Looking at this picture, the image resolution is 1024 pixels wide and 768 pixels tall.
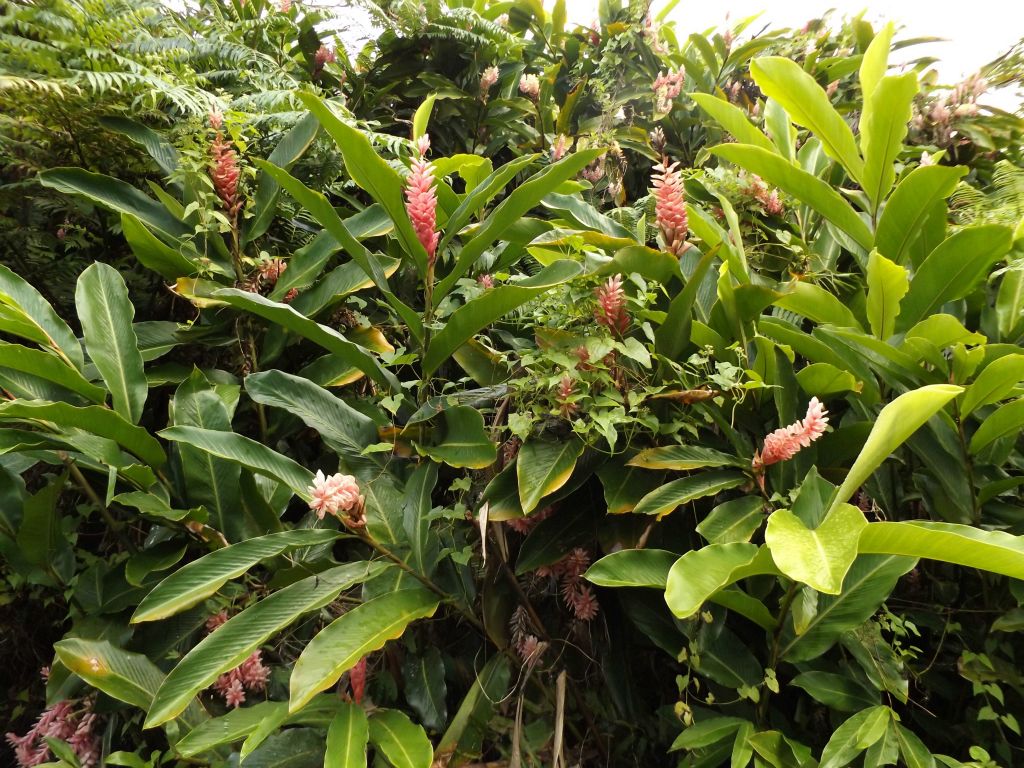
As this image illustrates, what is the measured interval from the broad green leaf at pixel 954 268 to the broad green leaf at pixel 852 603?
433 millimetres

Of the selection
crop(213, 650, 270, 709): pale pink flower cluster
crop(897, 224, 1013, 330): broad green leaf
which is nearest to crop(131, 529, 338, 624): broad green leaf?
crop(213, 650, 270, 709): pale pink flower cluster

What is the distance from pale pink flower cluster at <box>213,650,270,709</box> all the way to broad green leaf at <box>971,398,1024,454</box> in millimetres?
1263

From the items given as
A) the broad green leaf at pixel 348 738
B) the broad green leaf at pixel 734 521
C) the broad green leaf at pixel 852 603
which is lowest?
the broad green leaf at pixel 348 738

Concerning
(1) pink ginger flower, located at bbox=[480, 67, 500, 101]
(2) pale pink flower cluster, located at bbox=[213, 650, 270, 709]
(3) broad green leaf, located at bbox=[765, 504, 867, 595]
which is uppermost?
(1) pink ginger flower, located at bbox=[480, 67, 500, 101]

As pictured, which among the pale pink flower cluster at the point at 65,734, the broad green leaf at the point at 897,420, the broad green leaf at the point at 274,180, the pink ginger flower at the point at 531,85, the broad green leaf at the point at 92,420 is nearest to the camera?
the broad green leaf at the point at 897,420

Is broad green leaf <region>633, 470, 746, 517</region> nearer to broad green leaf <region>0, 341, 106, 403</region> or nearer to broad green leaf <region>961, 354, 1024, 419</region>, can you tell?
broad green leaf <region>961, 354, 1024, 419</region>

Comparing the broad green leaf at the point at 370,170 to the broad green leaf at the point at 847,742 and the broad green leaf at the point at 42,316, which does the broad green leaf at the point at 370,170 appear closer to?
the broad green leaf at the point at 42,316

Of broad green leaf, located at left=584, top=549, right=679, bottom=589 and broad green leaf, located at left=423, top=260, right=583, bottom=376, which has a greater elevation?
broad green leaf, located at left=423, top=260, right=583, bottom=376

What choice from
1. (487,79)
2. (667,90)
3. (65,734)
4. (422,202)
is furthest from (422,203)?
(667,90)

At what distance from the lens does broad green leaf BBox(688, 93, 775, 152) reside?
1.21 metres

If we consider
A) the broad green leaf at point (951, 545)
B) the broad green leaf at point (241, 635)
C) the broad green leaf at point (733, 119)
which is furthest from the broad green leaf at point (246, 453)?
the broad green leaf at point (733, 119)

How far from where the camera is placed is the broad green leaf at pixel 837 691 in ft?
3.02

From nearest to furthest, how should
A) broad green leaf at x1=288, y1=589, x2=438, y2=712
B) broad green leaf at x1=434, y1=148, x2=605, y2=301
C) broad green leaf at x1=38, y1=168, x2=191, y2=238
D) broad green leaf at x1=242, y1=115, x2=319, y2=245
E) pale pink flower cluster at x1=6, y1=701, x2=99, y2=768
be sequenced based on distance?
broad green leaf at x1=288, y1=589, x2=438, y2=712
broad green leaf at x1=434, y1=148, x2=605, y2=301
pale pink flower cluster at x1=6, y1=701, x2=99, y2=768
broad green leaf at x1=38, y1=168, x2=191, y2=238
broad green leaf at x1=242, y1=115, x2=319, y2=245

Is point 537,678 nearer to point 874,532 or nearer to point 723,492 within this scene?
point 723,492
